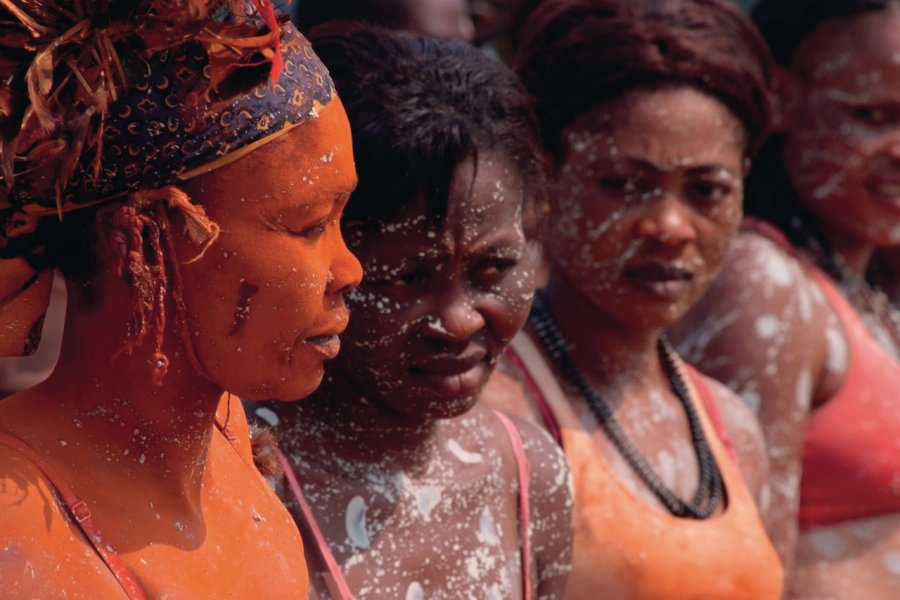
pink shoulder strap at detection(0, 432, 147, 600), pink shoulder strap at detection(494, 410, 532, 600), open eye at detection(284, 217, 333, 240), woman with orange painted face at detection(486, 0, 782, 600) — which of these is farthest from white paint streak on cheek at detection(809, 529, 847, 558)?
pink shoulder strap at detection(0, 432, 147, 600)

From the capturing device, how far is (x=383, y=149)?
7.54ft

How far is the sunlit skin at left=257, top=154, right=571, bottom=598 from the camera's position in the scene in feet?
7.63

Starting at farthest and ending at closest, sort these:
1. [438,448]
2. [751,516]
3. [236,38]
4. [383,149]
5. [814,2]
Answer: [814,2] < [751,516] < [438,448] < [383,149] < [236,38]

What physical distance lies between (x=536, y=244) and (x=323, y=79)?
0.92m

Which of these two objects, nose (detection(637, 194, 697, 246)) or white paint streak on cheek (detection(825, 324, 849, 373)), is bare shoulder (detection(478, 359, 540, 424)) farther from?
white paint streak on cheek (detection(825, 324, 849, 373))

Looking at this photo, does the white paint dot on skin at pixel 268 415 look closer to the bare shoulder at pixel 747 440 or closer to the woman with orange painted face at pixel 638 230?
the woman with orange painted face at pixel 638 230

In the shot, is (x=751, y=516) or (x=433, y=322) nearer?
(x=433, y=322)

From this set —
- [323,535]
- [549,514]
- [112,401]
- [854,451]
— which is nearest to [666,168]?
[549,514]

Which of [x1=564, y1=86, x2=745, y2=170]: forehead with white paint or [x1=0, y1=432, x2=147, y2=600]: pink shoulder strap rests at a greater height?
[x1=0, y1=432, x2=147, y2=600]: pink shoulder strap

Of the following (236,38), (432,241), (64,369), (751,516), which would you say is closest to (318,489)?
(432,241)

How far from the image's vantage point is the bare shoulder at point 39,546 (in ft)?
5.30

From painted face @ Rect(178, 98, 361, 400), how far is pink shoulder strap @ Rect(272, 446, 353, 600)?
0.47m

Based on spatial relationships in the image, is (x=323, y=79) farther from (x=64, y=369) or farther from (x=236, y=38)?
(x=64, y=369)

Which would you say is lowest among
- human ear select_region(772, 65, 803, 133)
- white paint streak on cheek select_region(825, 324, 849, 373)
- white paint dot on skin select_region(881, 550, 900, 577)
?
white paint dot on skin select_region(881, 550, 900, 577)
